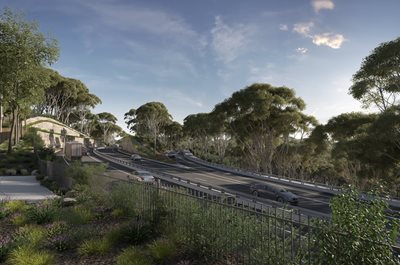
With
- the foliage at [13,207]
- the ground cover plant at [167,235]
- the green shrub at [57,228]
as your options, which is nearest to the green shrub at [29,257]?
the ground cover plant at [167,235]

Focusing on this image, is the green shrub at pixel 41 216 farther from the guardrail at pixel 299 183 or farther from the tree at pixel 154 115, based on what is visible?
the tree at pixel 154 115

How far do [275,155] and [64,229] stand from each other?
150 ft

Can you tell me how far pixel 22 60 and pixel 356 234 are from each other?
108ft

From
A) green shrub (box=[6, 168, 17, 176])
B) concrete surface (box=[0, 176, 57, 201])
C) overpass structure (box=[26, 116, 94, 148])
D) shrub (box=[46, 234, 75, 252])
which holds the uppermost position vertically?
overpass structure (box=[26, 116, 94, 148])

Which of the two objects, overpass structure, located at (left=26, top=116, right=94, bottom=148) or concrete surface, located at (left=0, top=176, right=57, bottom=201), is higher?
overpass structure, located at (left=26, top=116, right=94, bottom=148)

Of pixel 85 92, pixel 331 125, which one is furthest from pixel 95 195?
pixel 85 92

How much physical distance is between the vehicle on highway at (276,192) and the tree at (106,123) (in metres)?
96.6

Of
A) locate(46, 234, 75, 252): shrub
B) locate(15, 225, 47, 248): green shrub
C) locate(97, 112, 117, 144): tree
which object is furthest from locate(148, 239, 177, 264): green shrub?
locate(97, 112, 117, 144): tree

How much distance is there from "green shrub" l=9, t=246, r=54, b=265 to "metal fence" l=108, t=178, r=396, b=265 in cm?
264

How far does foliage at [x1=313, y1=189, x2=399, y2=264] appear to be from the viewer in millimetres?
3789

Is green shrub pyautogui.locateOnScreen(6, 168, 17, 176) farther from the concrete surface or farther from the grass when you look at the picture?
the grass

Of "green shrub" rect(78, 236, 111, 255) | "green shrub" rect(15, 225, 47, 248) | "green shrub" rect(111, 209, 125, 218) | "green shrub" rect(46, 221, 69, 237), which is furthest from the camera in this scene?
"green shrub" rect(111, 209, 125, 218)

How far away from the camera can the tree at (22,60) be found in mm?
30172

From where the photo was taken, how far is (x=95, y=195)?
1372cm
